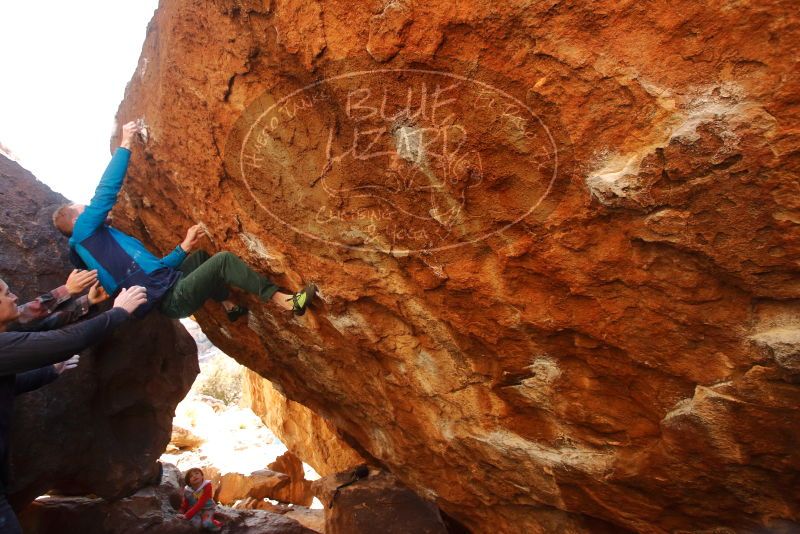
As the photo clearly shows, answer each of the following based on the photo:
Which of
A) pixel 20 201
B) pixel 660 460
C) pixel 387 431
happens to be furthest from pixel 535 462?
pixel 20 201

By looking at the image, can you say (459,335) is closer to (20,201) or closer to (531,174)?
(531,174)

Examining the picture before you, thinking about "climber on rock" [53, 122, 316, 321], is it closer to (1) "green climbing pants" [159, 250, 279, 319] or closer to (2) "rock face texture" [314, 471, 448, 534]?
(1) "green climbing pants" [159, 250, 279, 319]

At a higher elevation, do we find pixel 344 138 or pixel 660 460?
pixel 344 138

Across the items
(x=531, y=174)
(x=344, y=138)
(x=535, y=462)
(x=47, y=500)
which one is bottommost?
(x=47, y=500)

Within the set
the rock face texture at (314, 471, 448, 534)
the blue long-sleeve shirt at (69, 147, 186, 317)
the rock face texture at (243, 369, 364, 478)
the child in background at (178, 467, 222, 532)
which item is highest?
the blue long-sleeve shirt at (69, 147, 186, 317)

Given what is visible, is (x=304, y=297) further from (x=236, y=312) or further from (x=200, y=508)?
(x=200, y=508)

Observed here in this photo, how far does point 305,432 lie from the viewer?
7.66 meters

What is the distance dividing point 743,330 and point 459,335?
139cm

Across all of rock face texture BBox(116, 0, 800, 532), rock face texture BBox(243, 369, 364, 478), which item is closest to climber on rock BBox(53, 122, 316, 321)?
rock face texture BBox(116, 0, 800, 532)

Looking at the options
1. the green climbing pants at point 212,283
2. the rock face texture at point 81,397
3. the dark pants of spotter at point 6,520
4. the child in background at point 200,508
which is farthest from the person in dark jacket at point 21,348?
the child in background at point 200,508

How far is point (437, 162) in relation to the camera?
7.78 feet

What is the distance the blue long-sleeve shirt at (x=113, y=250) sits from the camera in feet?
10.3

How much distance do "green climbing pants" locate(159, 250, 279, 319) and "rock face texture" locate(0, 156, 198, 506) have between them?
1270 mm

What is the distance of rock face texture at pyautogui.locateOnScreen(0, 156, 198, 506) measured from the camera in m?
3.63
